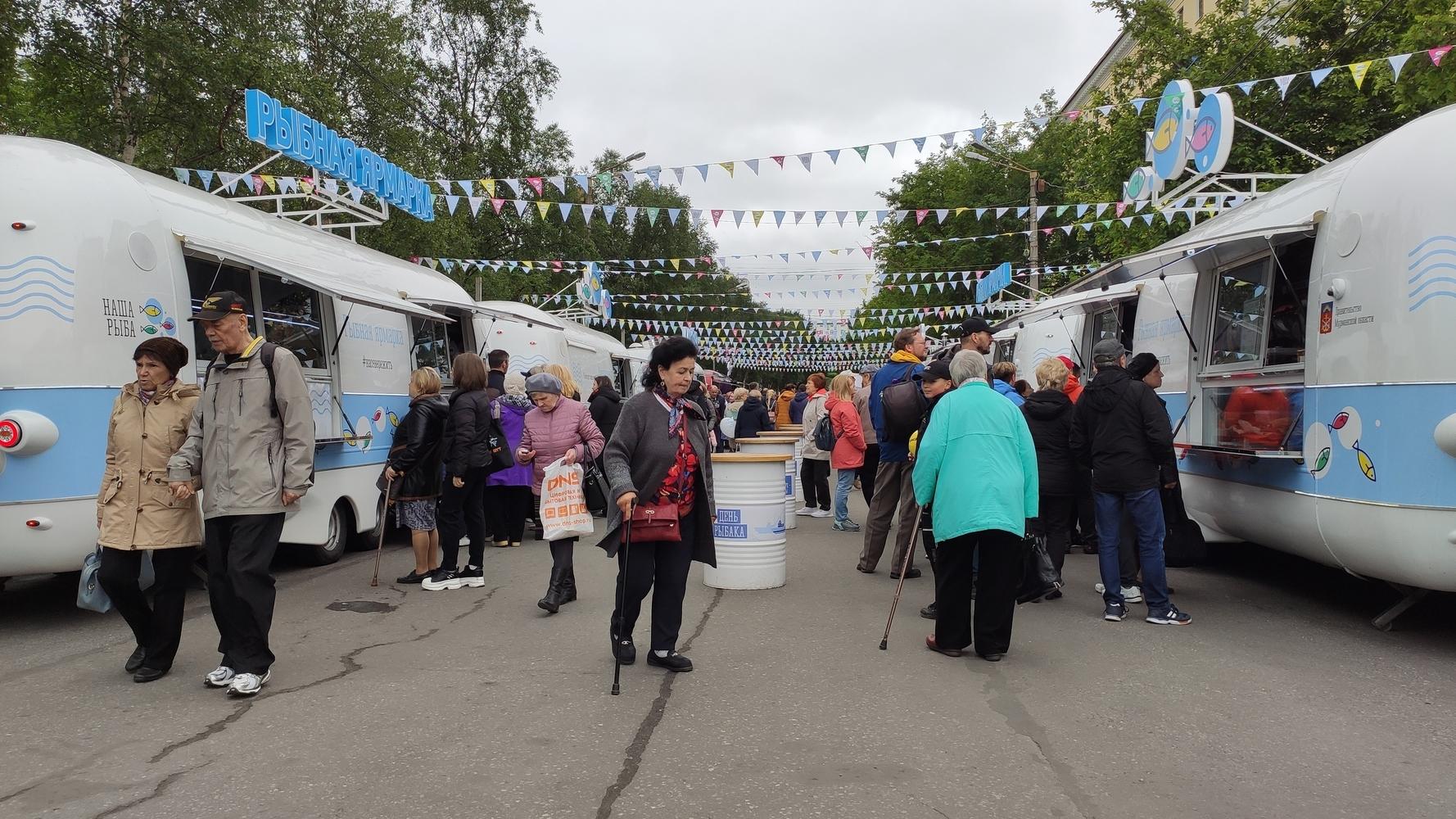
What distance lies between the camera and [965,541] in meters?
5.60

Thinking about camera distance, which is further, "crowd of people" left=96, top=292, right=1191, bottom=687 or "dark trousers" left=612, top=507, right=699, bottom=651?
"dark trousers" left=612, top=507, right=699, bottom=651

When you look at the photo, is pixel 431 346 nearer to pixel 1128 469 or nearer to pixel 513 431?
pixel 513 431

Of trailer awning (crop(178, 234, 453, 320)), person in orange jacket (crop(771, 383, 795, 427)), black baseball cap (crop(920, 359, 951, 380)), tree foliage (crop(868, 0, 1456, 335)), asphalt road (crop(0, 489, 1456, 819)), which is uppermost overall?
tree foliage (crop(868, 0, 1456, 335))

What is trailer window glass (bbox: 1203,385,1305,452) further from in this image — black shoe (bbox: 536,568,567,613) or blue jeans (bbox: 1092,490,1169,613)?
black shoe (bbox: 536,568,567,613)

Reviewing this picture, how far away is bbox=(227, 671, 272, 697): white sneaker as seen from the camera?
4.80 m

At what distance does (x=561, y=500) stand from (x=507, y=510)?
3.94 meters

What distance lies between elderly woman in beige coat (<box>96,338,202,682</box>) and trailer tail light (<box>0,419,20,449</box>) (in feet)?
4.34

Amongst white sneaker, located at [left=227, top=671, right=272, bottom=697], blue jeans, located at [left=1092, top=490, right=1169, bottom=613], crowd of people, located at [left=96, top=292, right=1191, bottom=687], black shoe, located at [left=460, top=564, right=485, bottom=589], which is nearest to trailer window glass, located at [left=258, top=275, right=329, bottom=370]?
crowd of people, located at [left=96, top=292, right=1191, bottom=687]

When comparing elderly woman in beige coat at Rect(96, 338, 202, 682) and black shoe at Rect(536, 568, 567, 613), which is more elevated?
elderly woman in beige coat at Rect(96, 338, 202, 682)

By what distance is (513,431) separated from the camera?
9719 millimetres

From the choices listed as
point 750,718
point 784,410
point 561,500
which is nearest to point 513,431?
point 561,500

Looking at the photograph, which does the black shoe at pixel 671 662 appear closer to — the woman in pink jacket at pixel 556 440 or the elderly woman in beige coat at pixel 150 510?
the woman in pink jacket at pixel 556 440

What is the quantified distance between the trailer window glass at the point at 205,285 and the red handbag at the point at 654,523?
3.83 m

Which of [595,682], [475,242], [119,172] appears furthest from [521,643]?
[475,242]
